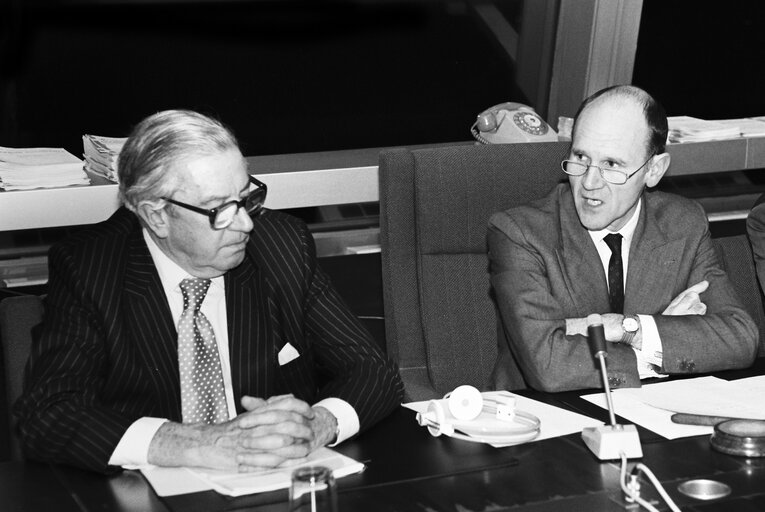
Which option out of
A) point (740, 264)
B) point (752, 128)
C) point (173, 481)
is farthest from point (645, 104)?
point (173, 481)

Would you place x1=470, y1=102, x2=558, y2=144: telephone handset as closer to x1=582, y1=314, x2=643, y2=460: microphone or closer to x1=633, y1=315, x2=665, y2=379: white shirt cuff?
x1=633, y1=315, x2=665, y2=379: white shirt cuff

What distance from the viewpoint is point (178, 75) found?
3.71 m

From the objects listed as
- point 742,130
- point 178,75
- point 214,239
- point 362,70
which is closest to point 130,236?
point 214,239

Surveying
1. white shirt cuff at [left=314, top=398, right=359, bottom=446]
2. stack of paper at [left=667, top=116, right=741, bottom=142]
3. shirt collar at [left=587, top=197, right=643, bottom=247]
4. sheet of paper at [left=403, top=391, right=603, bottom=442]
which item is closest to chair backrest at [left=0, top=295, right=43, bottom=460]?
white shirt cuff at [left=314, top=398, right=359, bottom=446]

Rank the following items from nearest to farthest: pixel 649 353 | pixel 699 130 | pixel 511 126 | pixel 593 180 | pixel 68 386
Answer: pixel 68 386 → pixel 649 353 → pixel 593 180 → pixel 511 126 → pixel 699 130

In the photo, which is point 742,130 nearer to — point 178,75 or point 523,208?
point 523,208

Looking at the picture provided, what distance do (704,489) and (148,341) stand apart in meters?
1.08

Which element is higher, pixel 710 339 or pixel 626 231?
pixel 626 231

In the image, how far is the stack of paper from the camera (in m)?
3.81

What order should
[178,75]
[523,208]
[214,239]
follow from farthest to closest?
1. [178,75]
2. [523,208]
3. [214,239]

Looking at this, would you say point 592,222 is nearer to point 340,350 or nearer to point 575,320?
Result: point 575,320

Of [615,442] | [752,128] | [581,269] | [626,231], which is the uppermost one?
[752,128]

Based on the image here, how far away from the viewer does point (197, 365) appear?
2.20 m

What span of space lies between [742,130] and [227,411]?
2.49 metres
